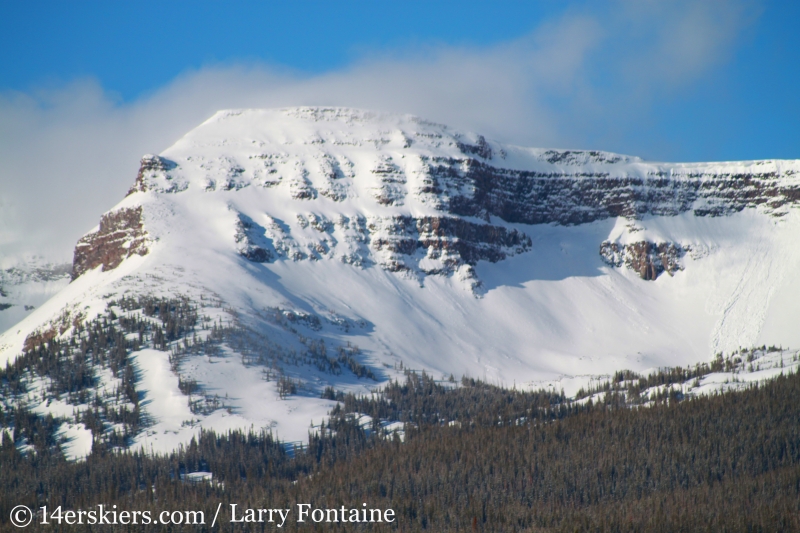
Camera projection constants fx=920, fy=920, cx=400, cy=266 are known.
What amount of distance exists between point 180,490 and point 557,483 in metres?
44.3

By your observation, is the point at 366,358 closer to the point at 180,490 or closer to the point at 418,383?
the point at 418,383

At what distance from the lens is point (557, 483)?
104062 mm

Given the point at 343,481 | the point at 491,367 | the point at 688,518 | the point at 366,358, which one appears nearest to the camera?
the point at 688,518

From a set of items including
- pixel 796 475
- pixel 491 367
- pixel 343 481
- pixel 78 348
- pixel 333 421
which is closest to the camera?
pixel 796 475

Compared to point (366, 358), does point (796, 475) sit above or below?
below

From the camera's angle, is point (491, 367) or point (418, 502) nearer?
point (418, 502)

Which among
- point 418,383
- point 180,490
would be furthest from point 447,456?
point 418,383

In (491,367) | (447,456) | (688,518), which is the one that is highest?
(491,367)

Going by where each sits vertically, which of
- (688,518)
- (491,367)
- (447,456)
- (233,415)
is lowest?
(688,518)

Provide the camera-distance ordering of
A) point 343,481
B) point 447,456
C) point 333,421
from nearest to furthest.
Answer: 1. point 343,481
2. point 447,456
3. point 333,421

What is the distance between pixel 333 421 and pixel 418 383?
109 ft

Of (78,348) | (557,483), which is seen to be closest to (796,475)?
(557,483)

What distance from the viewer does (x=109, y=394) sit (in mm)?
143625

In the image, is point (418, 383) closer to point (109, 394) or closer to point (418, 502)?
point (109, 394)
